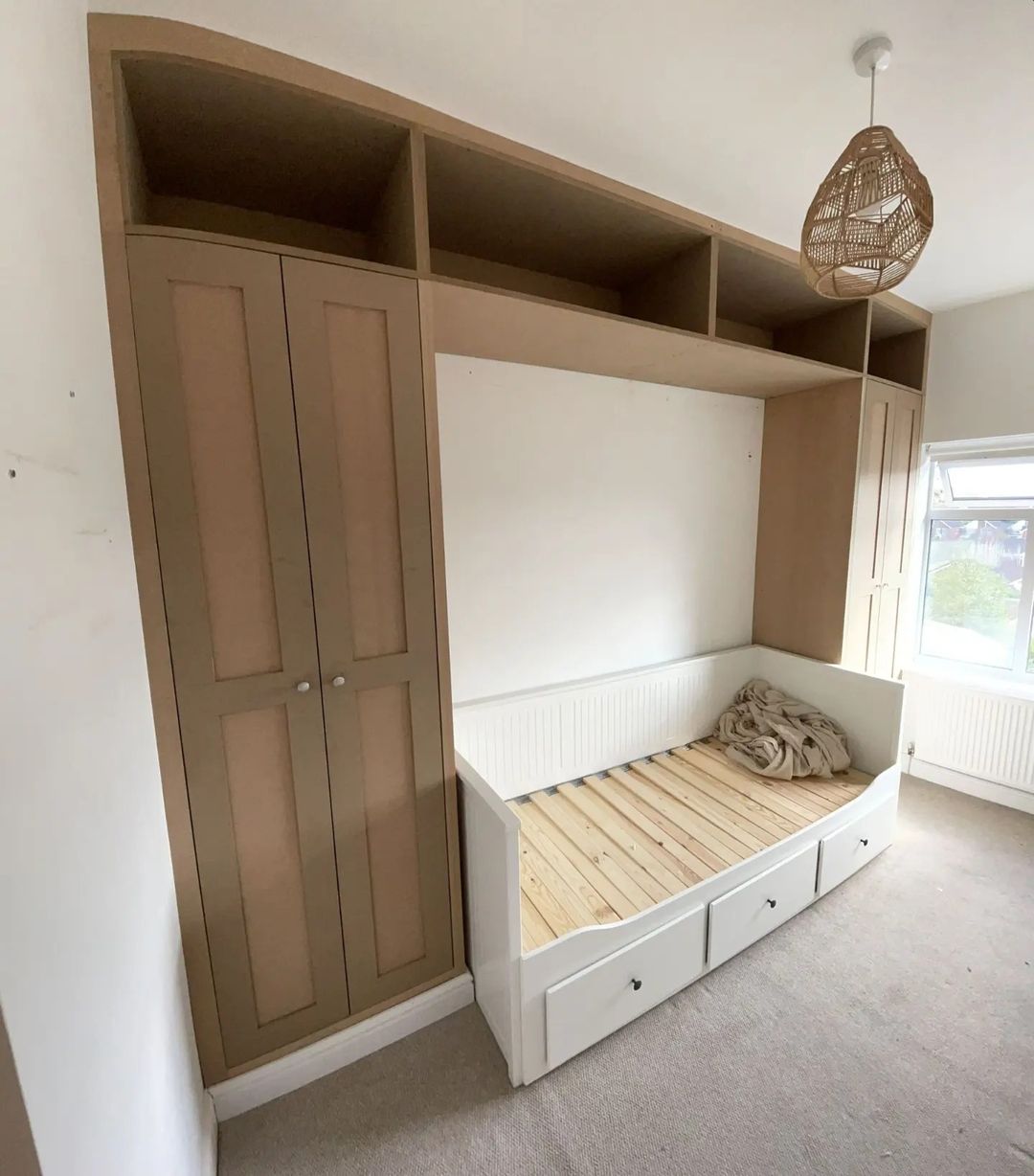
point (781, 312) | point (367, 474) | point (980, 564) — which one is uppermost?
point (781, 312)

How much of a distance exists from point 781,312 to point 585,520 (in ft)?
4.89

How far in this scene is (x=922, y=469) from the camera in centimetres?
282

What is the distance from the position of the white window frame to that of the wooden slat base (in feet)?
Answer: 4.03

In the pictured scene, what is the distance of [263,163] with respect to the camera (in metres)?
1.32

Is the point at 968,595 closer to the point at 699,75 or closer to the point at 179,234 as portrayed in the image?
the point at 699,75

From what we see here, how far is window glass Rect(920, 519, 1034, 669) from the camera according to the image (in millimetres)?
2602

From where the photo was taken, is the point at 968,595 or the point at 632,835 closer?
the point at 632,835

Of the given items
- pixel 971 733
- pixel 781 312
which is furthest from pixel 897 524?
pixel 781 312

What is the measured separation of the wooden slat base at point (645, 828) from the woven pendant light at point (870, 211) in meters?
1.79

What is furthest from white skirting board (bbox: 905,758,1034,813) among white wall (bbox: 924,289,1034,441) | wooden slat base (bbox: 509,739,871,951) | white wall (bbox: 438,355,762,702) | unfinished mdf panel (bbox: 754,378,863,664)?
white wall (bbox: 924,289,1034,441)

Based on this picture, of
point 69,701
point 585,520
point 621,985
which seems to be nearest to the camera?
point 69,701

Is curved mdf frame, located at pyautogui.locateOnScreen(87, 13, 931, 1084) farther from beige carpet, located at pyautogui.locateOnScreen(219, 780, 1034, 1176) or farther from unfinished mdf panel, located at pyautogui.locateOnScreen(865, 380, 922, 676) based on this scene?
unfinished mdf panel, located at pyautogui.locateOnScreen(865, 380, 922, 676)

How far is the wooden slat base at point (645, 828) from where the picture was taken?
1523mm

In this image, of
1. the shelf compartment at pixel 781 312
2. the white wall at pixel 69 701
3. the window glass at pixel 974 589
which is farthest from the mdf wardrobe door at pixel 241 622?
the window glass at pixel 974 589
